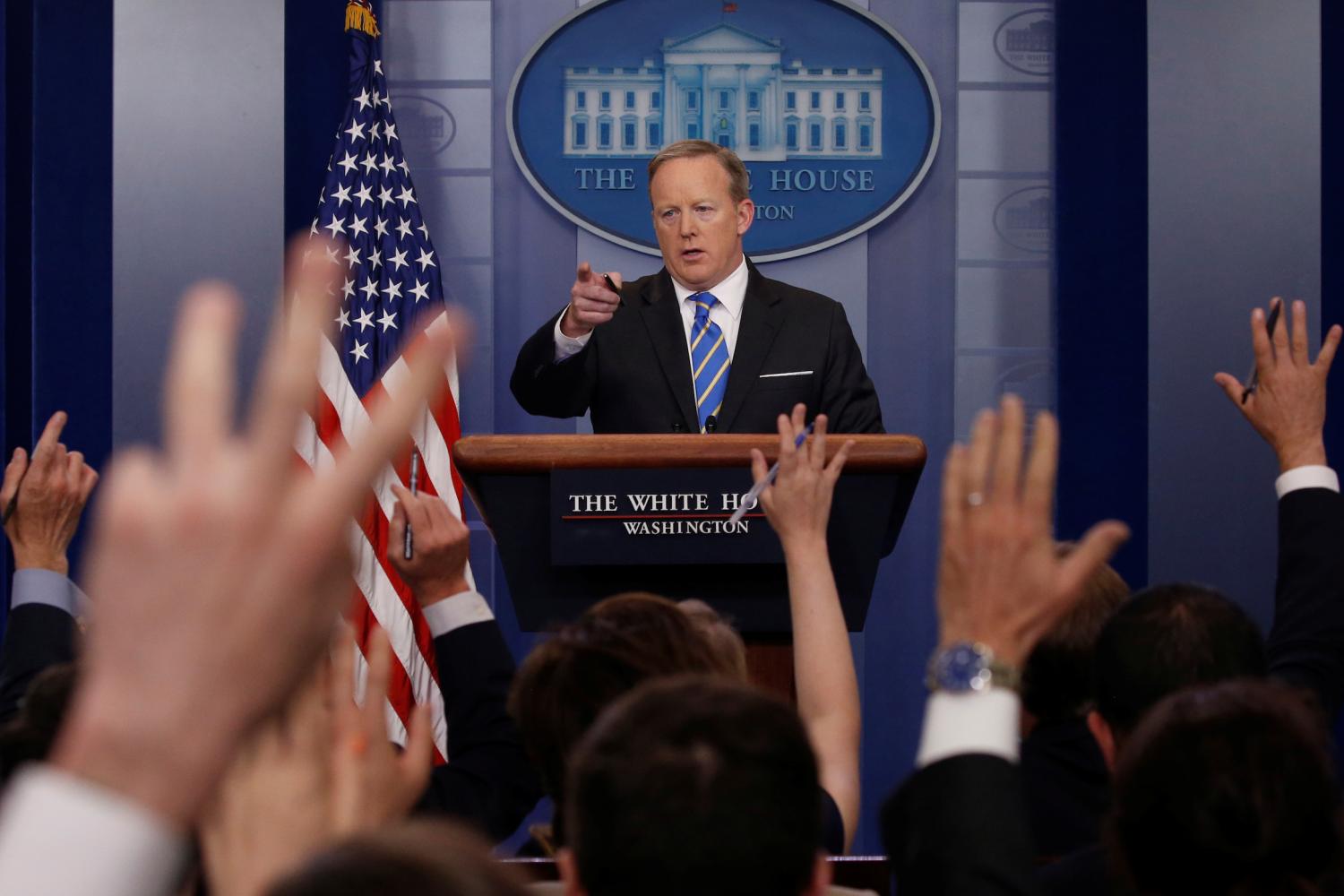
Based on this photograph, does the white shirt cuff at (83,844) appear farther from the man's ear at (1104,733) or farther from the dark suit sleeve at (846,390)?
the dark suit sleeve at (846,390)

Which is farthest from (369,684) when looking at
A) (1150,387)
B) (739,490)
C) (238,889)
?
(1150,387)

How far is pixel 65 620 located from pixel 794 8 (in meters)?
3.35

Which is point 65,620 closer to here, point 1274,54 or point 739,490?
point 739,490

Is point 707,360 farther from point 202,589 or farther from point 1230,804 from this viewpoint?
point 202,589

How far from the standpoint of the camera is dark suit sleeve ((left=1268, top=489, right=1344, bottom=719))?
1.85m

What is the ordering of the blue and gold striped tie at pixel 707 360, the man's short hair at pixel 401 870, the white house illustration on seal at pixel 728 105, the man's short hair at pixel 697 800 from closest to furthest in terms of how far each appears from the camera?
the man's short hair at pixel 401 870
the man's short hair at pixel 697 800
the blue and gold striped tie at pixel 707 360
the white house illustration on seal at pixel 728 105

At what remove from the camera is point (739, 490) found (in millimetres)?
2354

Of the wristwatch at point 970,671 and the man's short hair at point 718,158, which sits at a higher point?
the man's short hair at point 718,158

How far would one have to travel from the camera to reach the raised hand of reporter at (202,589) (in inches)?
22.2

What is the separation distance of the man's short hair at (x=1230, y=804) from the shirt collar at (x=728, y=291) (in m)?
2.52

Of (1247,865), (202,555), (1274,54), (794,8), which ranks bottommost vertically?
(1247,865)

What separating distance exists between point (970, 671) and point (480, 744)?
29.7 inches

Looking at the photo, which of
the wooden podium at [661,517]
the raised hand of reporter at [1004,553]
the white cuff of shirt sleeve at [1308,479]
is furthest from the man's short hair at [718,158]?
the raised hand of reporter at [1004,553]

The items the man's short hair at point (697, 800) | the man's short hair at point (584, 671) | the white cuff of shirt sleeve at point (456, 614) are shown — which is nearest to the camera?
the man's short hair at point (697, 800)
